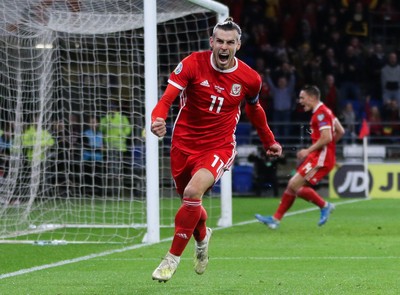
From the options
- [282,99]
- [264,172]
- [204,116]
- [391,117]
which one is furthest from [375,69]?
[204,116]

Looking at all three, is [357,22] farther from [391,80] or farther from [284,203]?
[284,203]

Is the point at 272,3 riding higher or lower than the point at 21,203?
higher

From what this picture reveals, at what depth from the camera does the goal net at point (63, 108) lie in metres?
15.0

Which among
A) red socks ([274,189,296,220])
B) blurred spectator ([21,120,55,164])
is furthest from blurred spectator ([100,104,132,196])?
red socks ([274,189,296,220])

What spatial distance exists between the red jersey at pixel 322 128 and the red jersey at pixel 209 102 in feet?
20.7

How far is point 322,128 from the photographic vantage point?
15.9 m

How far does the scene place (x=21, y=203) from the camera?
52.0 ft

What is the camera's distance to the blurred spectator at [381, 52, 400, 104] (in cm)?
2777

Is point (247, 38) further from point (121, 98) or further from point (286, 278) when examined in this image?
point (286, 278)

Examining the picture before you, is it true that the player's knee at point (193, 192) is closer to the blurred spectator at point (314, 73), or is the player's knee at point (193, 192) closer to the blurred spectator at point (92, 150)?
the blurred spectator at point (92, 150)

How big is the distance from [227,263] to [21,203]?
5.26 meters

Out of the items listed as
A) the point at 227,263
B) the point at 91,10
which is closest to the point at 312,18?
the point at 91,10

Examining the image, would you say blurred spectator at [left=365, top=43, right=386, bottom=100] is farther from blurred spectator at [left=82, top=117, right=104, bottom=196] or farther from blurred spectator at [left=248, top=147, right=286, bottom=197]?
blurred spectator at [left=82, top=117, right=104, bottom=196]

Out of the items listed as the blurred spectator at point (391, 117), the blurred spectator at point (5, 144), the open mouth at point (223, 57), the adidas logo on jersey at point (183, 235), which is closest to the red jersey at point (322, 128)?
the blurred spectator at point (5, 144)
